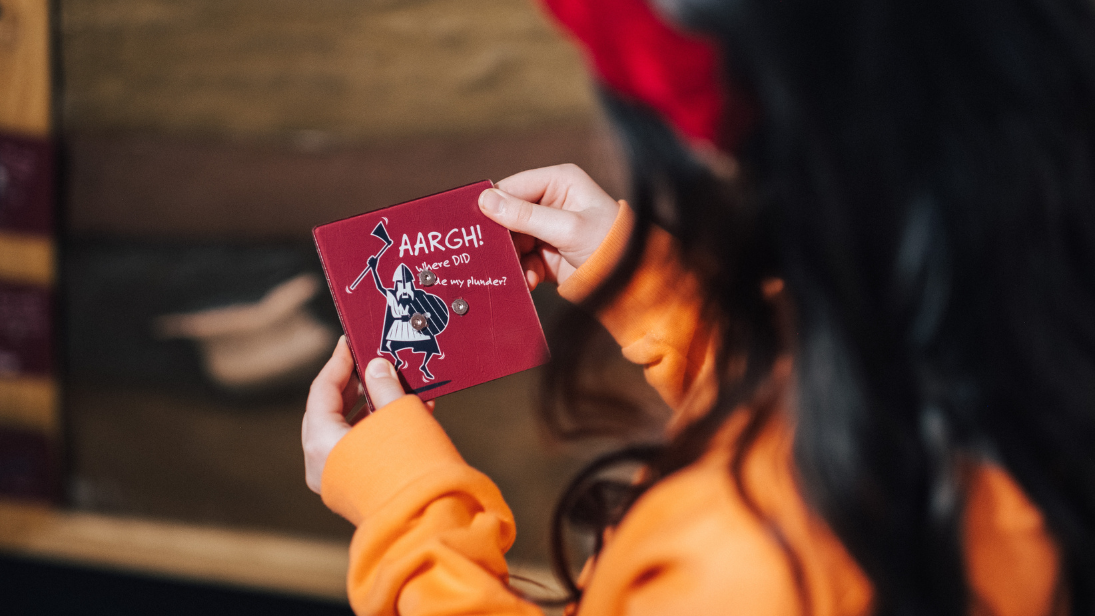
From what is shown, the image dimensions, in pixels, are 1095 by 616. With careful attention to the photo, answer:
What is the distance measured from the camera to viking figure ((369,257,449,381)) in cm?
64

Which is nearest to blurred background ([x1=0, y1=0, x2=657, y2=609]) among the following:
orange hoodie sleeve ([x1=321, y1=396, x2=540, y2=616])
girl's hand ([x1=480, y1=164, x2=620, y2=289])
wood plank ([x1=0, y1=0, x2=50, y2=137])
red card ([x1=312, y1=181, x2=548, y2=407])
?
wood plank ([x1=0, y1=0, x2=50, y2=137])

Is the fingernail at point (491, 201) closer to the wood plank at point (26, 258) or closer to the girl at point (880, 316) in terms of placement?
the girl at point (880, 316)

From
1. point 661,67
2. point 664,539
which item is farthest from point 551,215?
point 664,539

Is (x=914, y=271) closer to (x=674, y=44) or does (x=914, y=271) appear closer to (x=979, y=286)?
(x=979, y=286)

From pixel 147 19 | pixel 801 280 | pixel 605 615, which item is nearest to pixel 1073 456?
pixel 801 280

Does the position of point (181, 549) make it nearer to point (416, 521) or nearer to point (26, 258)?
point (26, 258)

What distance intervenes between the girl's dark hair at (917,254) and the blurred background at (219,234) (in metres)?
0.90

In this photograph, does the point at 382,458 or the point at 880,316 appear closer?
the point at 880,316

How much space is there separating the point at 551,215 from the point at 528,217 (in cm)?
3

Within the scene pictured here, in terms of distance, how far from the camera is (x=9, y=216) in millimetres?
1453

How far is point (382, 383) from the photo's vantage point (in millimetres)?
620

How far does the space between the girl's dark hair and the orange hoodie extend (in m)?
0.01

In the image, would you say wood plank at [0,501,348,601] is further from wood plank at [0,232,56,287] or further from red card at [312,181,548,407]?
red card at [312,181,548,407]

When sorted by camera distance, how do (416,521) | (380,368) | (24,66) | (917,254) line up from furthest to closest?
(24,66)
(380,368)
(416,521)
(917,254)
